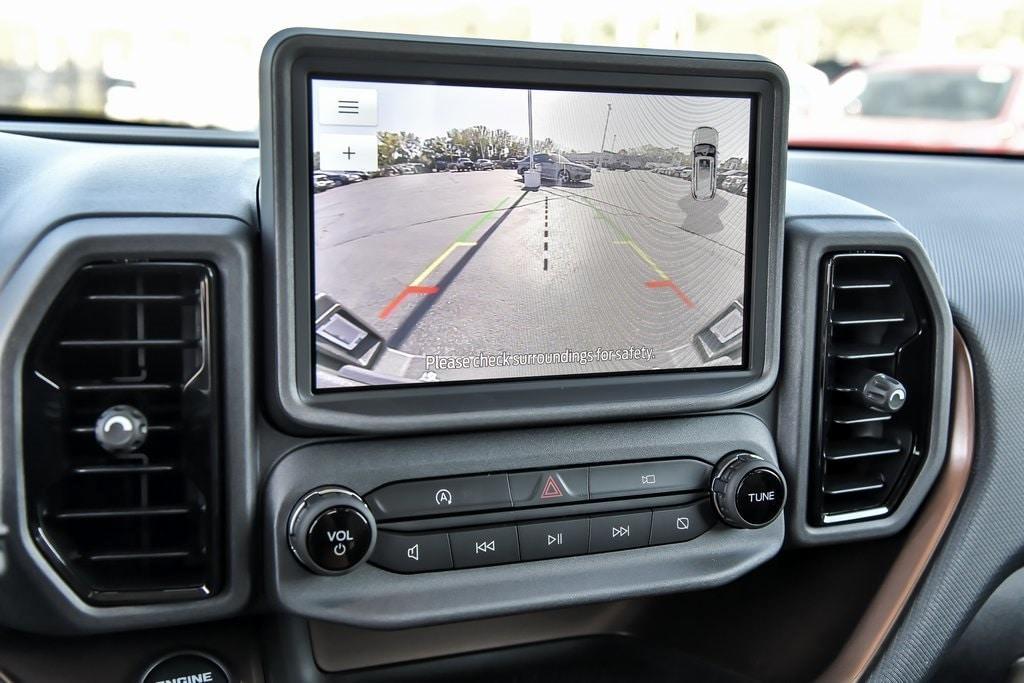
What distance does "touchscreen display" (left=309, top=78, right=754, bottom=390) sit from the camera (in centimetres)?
142

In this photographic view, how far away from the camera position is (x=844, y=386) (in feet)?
5.86

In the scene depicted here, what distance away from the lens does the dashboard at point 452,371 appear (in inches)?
55.1

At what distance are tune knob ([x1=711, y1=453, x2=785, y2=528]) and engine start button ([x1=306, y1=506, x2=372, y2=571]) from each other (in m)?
0.61

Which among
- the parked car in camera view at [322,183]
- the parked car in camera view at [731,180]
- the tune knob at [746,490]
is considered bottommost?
the tune knob at [746,490]

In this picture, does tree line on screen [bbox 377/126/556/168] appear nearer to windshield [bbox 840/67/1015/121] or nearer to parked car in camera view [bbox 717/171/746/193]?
parked car in camera view [bbox 717/171/746/193]

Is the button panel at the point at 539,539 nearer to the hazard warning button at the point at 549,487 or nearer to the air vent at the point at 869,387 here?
the hazard warning button at the point at 549,487

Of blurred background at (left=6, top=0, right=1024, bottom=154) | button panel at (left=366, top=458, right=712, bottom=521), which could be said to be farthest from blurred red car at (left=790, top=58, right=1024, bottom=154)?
button panel at (left=366, top=458, right=712, bottom=521)

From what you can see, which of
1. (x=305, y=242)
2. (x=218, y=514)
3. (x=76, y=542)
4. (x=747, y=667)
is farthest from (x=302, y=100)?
(x=747, y=667)

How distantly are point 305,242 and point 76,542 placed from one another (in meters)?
0.56

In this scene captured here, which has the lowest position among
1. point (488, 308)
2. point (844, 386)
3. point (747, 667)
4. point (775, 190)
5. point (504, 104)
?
point (747, 667)

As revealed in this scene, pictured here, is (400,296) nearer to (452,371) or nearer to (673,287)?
(452,371)

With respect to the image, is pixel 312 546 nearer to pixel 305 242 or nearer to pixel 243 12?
pixel 305 242

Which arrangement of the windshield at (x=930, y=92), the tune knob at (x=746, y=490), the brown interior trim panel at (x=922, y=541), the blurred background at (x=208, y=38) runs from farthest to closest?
1. the windshield at (x=930, y=92)
2. the brown interior trim panel at (x=922, y=541)
3. the tune knob at (x=746, y=490)
4. the blurred background at (x=208, y=38)

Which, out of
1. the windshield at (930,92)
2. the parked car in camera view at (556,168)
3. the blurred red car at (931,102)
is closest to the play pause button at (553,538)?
the parked car in camera view at (556,168)
